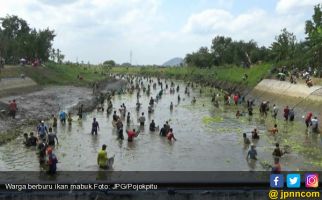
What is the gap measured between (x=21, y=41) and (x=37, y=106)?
115ft

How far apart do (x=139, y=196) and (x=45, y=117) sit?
95.0 ft

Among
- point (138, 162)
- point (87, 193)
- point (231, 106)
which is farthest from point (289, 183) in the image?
point (231, 106)

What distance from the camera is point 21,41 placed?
256 ft

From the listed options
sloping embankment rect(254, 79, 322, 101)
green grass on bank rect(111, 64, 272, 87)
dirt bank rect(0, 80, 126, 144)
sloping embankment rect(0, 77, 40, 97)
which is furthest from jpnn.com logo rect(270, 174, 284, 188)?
green grass on bank rect(111, 64, 272, 87)

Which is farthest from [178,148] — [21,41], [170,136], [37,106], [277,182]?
[21,41]

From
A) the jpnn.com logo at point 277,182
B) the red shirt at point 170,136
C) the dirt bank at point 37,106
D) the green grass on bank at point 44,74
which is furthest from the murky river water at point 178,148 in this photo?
the green grass on bank at point 44,74

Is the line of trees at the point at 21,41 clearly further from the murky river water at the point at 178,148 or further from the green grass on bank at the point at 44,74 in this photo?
the murky river water at the point at 178,148

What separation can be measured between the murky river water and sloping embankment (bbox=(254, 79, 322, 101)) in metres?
5.26

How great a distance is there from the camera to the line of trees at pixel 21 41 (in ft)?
245

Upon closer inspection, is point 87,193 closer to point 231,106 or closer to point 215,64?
point 231,106

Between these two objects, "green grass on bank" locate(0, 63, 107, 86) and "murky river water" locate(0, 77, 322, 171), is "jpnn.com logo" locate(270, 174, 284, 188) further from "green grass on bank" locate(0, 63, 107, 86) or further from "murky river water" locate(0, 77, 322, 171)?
"green grass on bank" locate(0, 63, 107, 86)

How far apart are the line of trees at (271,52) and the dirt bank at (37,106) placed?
26897 mm

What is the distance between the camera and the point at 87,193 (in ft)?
48.4

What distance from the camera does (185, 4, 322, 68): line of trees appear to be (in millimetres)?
56750
